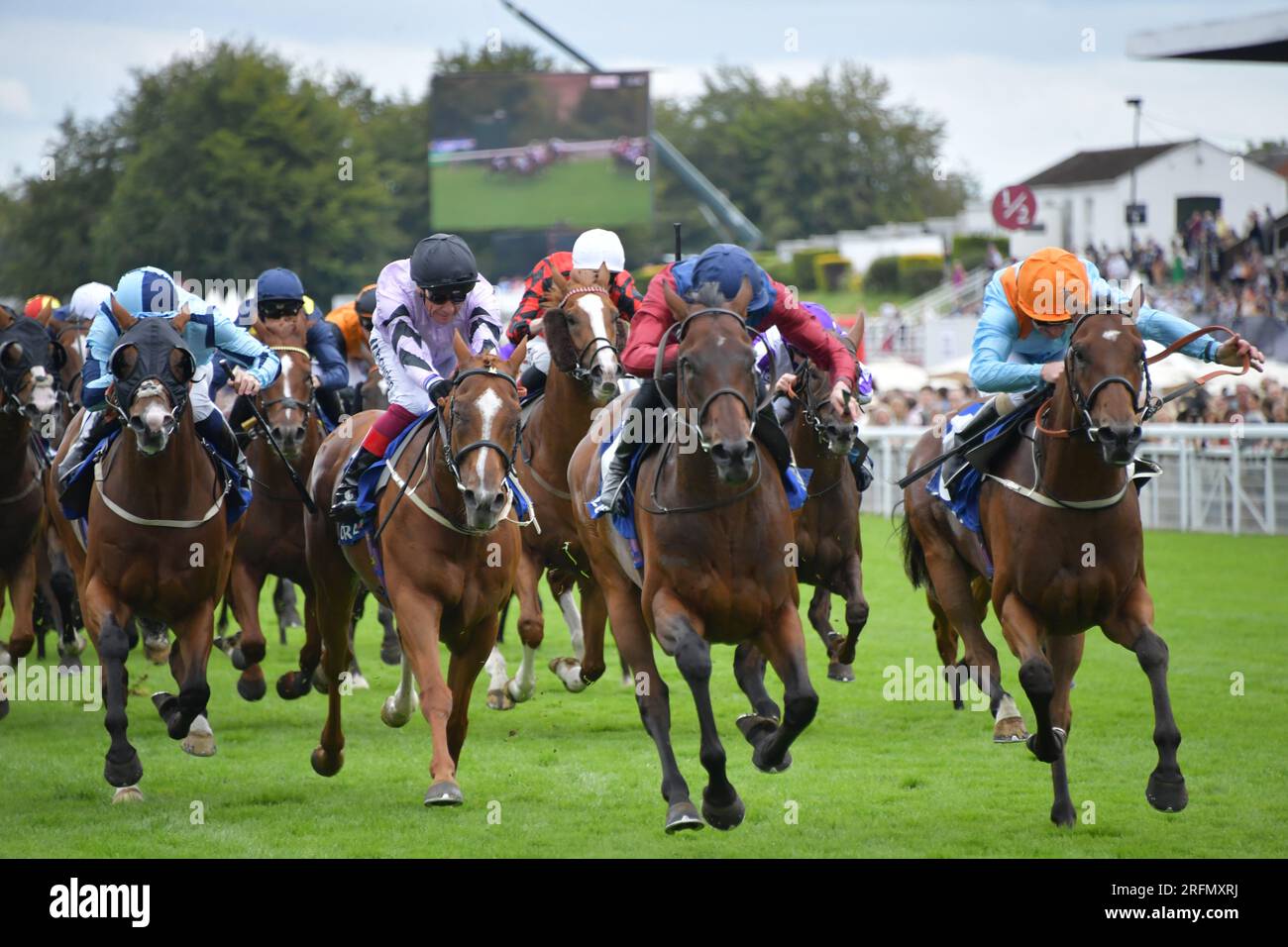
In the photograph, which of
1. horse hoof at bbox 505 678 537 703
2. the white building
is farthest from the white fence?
the white building

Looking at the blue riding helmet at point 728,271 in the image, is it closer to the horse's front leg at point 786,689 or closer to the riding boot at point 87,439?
the horse's front leg at point 786,689

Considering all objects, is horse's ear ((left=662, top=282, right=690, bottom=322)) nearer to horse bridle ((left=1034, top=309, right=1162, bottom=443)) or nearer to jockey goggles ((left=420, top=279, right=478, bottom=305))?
horse bridle ((left=1034, top=309, right=1162, bottom=443))

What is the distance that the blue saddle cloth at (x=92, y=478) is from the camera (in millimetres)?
8992

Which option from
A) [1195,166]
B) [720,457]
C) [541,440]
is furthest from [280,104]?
[720,457]

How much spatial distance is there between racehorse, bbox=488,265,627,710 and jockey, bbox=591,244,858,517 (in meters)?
1.57

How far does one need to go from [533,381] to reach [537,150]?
1260 inches

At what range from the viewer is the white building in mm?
56625

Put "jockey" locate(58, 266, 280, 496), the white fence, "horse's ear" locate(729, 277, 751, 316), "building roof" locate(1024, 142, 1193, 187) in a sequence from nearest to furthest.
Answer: "horse's ear" locate(729, 277, 751, 316), "jockey" locate(58, 266, 280, 496), the white fence, "building roof" locate(1024, 142, 1193, 187)

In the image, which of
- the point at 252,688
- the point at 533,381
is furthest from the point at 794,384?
the point at 252,688

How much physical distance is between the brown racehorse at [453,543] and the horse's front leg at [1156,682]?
270cm

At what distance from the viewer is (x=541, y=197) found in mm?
41969

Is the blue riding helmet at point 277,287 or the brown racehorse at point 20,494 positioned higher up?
the blue riding helmet at point 277,287

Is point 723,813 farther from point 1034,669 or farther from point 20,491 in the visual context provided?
point 20,491

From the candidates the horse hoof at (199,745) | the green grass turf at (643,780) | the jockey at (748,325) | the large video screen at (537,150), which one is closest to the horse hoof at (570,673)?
the green grass turf at (643,780)
